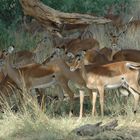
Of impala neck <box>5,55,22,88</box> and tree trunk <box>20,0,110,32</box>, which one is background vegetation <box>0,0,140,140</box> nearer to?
impala neck <box>5,55,22,88</box>

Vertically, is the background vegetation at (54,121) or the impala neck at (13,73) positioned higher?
the impala neck at (13,73)

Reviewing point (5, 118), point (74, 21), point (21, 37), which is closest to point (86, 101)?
point (74, 21)

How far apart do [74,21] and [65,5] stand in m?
3.23

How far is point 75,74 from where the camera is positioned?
1173 cm

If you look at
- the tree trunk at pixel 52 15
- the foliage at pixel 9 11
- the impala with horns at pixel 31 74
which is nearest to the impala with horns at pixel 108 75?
the tree trunk at pixel 52 15

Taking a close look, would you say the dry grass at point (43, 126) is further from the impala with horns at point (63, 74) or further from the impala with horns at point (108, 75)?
the impala with horns at point (63, 74)

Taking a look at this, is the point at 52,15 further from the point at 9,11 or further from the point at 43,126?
the point at 9,11

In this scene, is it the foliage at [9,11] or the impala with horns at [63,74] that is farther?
the foliage at [9,11]

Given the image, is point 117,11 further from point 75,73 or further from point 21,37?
point 75,73

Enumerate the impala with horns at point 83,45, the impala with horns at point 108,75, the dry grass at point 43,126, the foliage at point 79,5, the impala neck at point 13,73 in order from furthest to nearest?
the impala with horns at point 83,45 → the foliage at point 79,5 → the impala neck at point 13,73 → the impala with horns at point 108,75 → the dry grass at point 43,126

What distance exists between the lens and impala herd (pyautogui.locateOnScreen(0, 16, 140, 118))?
11.3 m

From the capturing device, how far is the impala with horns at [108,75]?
11.2 m

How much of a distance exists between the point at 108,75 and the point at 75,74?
758mm

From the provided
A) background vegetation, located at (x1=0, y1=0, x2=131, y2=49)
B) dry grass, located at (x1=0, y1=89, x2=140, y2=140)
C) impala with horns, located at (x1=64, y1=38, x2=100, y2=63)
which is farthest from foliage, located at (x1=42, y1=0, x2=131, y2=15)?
dry grass, located at (x1=0, y1=89, x2=140, y2=140)
